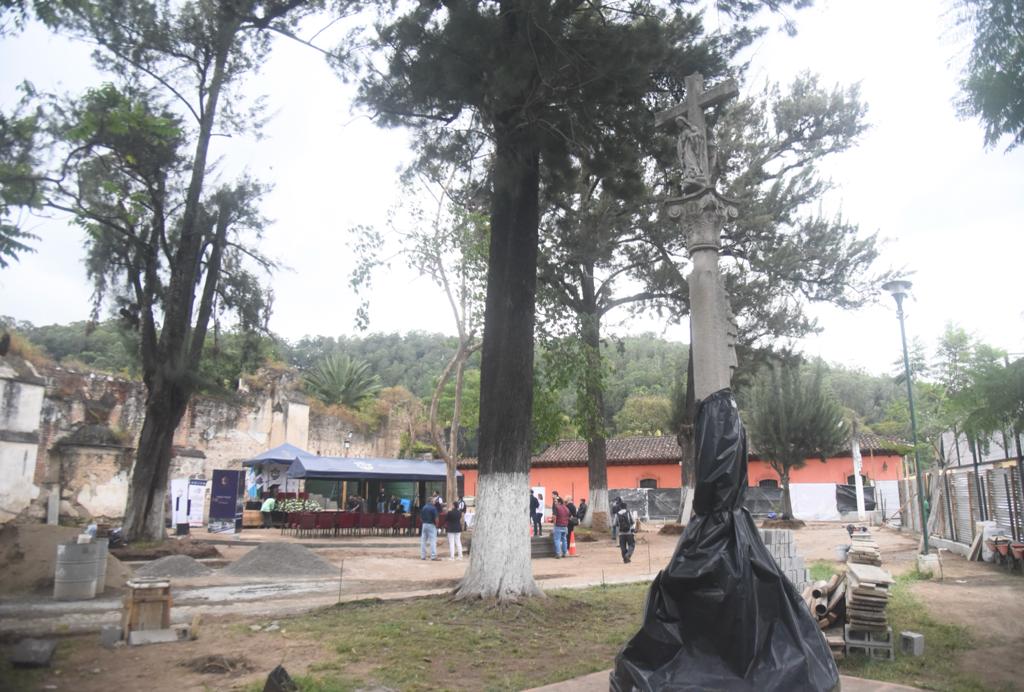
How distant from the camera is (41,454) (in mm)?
21188

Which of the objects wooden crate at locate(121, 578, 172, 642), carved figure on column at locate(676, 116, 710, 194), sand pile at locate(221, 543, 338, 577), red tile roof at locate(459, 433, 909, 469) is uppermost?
carved figure on column at locate(676, 116, 710, 194)

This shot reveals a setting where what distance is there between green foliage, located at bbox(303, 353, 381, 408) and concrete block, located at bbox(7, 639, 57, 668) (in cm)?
3687

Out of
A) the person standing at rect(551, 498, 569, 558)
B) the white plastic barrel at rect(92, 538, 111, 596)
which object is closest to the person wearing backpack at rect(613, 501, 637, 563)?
the person standing at rect(551, 498, 569, 558)

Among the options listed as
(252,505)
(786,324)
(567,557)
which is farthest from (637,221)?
(252,505)

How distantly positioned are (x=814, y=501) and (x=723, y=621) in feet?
112

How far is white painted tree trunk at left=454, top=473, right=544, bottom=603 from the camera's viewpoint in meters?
8.73

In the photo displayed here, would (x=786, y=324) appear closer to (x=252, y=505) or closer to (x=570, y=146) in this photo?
(x=570, y=146)

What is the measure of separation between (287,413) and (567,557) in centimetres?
1709

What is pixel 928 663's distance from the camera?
636cm

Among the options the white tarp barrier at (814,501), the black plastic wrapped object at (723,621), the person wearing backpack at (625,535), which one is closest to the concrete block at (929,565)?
the person wearing backpack at (625,535)

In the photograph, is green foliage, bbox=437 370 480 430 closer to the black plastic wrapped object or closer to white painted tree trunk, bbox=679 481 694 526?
white painted tree trunk, bbox=679 481 694 526

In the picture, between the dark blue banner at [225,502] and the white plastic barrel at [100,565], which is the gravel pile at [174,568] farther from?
the dark blue banner at [225,502]

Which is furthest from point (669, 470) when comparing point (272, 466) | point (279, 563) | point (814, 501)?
point (279, 563)

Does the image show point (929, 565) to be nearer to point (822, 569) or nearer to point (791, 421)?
point (822, 569)
